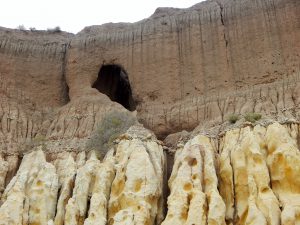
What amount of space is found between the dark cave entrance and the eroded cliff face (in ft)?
32.2

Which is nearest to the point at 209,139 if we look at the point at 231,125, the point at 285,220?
the point at 231,125

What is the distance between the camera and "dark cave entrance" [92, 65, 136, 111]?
A: 33656mm

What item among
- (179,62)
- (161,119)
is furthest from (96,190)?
(179,62)

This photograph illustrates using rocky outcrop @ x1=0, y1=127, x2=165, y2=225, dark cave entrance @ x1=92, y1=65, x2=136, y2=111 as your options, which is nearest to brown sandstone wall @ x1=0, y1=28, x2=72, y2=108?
dark cave entrance @ x1=92, y1=65, x2=136, y2=111

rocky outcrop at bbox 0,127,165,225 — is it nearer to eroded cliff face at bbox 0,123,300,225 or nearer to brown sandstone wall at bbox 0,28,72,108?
eroded cliff face at bbox 0,123,300,225

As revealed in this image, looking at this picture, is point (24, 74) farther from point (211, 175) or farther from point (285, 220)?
point (285, 220)

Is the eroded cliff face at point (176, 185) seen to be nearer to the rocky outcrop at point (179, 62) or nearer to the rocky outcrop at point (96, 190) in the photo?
the rocky outcrop at point (96, 190)

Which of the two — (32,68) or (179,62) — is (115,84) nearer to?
(32,68)

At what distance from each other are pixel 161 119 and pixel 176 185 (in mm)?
8560

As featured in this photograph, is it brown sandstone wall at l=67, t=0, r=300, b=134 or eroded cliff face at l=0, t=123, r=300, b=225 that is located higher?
brown sandstone wall at l=67, t=0, r=300, b=134

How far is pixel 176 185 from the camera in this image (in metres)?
20.5

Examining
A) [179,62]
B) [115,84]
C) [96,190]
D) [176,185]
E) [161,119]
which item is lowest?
[96,190]

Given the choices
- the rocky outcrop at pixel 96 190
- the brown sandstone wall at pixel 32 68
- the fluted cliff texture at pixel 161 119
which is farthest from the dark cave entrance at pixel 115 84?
the rocky outcrop at pixel 96 190

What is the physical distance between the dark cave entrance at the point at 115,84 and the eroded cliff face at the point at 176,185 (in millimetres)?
9810
